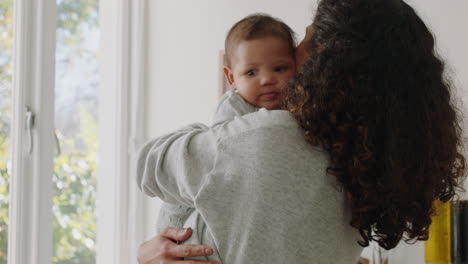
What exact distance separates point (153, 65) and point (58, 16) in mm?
574

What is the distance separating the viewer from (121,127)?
116 inches

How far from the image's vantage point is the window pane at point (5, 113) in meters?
2.33

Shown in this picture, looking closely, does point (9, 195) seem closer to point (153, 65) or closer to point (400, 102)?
point (153, 65)

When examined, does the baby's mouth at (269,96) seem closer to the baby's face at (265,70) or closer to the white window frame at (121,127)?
the baby's face at (265,70)

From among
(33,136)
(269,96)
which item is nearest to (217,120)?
(269,96)

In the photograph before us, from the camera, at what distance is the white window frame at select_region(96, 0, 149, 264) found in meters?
2.92

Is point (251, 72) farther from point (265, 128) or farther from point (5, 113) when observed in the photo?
point (5, 113)

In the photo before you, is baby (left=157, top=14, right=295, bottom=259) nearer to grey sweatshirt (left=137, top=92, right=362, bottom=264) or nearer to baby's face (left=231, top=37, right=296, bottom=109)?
baby's face (left=231, top=37, right=296, bottom=109)

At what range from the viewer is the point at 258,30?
1.36m

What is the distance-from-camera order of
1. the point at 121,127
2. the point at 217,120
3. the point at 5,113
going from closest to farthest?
the point at 217,120 → the point at 5,113 → the point at 121,127

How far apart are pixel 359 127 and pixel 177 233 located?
420 mm

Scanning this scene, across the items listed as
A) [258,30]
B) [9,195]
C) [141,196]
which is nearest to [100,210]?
[141,196]

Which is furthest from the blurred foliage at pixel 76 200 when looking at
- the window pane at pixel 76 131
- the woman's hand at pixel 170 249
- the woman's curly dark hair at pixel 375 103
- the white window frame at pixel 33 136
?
the woman's curly dark hair at pixel 375 103

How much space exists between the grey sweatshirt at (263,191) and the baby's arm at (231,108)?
178 mm
